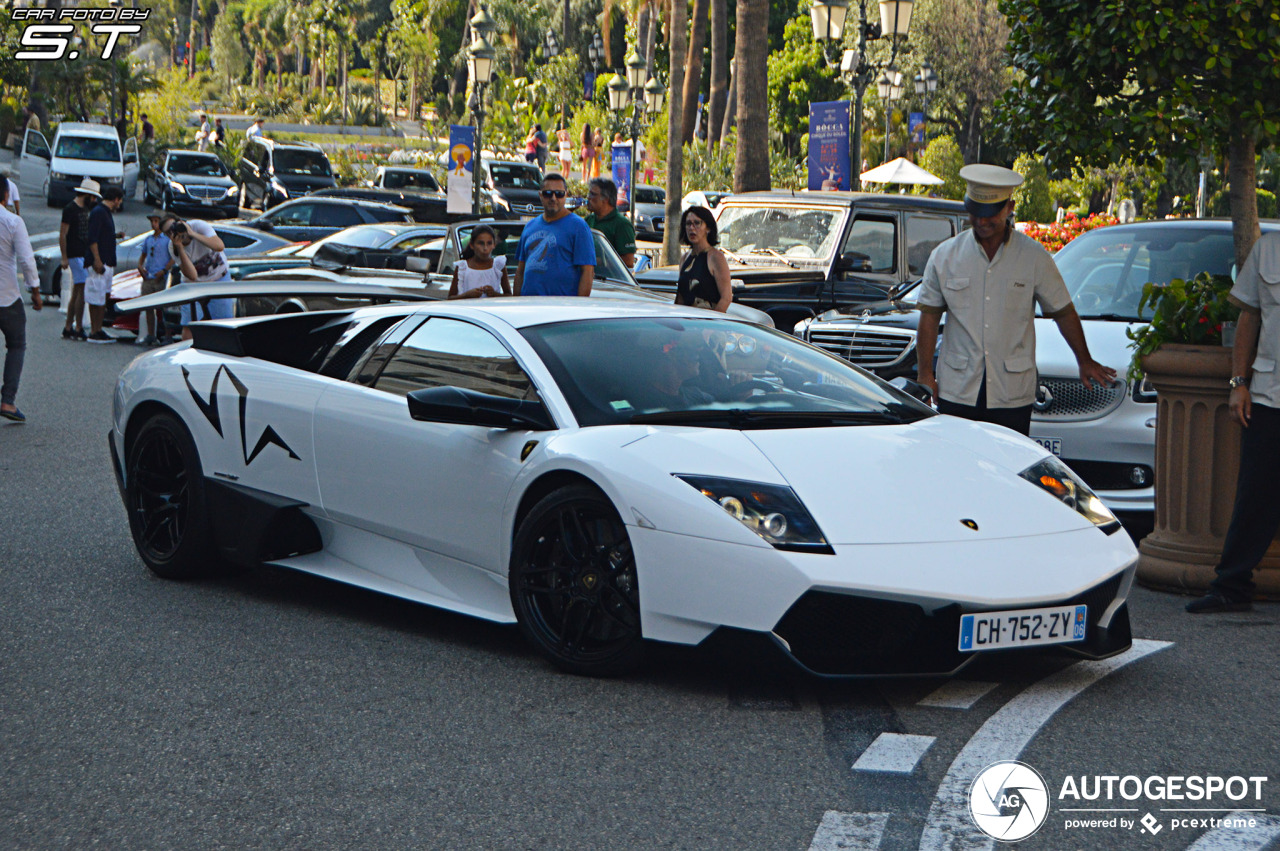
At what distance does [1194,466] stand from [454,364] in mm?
3303

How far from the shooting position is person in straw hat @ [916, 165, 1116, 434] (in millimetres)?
6898

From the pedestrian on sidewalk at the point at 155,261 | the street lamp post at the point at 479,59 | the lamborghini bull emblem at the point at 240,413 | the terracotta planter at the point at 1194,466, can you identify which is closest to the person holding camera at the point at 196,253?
the pedestrian on sidewalk at the point at 155,261

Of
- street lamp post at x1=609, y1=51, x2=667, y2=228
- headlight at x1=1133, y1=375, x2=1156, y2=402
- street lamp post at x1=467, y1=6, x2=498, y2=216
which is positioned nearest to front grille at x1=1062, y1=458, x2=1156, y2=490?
headlight at x1=1133, y1=375, x2=1156, y2=402

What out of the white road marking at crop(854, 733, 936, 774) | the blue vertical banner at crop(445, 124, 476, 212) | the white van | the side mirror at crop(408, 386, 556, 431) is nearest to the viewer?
the white road marking at crop(854, 733, 936, 774)

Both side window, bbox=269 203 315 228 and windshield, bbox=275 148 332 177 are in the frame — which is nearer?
side window, bbox=269 203 315 228

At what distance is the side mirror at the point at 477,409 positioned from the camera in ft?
17.5

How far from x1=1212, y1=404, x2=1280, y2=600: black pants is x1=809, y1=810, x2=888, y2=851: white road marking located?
3137 millimetres

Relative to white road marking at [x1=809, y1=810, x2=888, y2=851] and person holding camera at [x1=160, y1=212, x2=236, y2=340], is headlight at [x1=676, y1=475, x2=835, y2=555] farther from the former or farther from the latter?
person holding camera at [x1=160, y1=212, x2=236, y2=340]

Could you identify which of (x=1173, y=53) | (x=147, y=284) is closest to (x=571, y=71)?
(x=147, y=284)

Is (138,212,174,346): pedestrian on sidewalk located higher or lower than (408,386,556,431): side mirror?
lower

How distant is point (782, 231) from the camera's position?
13.9m

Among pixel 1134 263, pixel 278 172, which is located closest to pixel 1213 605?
pixel 1134 263

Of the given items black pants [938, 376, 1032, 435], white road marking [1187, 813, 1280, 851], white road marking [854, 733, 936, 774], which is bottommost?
white road marking [854, 733, 936, 774]

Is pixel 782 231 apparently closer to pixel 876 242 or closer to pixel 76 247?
pixel 876 242
